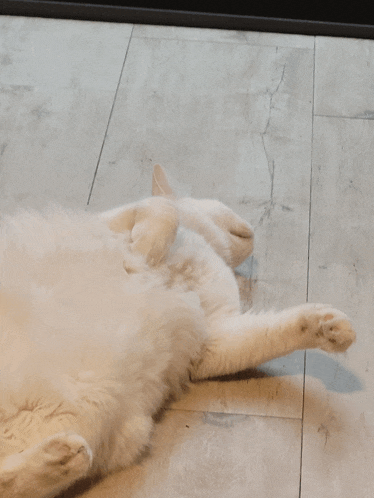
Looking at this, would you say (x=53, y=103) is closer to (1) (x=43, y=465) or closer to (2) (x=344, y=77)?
(2) (x=344, y=77)

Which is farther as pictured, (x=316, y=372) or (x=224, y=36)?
(x=224, y=36)

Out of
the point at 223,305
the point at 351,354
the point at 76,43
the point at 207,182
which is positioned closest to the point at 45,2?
the point at 76,43

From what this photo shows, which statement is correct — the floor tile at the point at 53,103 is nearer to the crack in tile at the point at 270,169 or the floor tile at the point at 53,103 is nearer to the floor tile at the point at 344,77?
the crack in tile at the point at 270,169

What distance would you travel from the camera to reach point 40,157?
7.98ft

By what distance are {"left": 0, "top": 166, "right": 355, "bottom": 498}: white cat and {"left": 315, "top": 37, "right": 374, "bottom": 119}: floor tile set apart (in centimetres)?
99

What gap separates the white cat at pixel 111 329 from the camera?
1.30m

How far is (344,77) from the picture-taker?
274cm

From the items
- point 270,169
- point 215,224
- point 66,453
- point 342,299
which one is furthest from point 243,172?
point 66,453

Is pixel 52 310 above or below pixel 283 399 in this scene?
above

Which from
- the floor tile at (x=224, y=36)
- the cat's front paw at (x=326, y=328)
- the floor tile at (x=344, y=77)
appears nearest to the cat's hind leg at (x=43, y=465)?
the cat's front paw at (x=326, y=328)

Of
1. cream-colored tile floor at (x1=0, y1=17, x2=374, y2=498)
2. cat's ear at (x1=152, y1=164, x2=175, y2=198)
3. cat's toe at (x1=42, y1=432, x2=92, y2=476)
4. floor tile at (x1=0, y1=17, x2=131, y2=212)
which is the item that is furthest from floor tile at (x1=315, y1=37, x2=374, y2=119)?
cat's toe at (x1=42, y1=432, x2=92, y2=476)

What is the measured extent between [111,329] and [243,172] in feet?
3.61

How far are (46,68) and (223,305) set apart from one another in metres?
1.59

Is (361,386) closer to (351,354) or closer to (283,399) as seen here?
(351,354)
